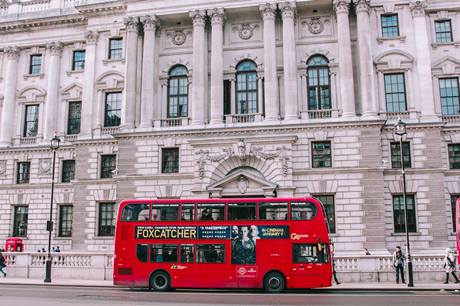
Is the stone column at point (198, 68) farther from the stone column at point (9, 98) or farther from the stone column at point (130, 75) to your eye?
the stone column at point (9, 98)

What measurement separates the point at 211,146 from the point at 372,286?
14.9 metres

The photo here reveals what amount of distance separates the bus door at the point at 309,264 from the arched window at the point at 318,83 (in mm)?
15143

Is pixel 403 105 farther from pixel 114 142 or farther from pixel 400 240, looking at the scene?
pixel 114 142

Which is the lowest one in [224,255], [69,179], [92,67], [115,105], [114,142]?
[224,255]

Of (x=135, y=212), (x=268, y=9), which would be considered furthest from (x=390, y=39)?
(x=135, y=212)

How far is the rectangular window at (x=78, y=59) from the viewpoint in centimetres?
4297

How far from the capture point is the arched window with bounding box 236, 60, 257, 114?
3600 cm

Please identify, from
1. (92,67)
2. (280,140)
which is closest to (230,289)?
(280,140)

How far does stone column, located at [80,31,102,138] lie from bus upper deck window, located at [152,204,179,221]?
60.0 ft

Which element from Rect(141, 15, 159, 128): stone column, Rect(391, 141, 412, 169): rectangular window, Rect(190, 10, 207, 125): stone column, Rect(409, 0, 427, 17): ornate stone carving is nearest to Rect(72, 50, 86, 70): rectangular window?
Rect(141, 15, 159, 128): stone column

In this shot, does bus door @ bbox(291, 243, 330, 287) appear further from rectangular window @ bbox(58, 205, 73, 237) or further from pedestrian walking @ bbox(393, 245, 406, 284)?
rectangular window @ bbox(58, 205, 73, 237)

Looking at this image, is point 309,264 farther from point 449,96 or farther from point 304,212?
point 449,96

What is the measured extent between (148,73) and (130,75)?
1.56m

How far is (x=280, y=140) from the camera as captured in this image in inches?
1292
